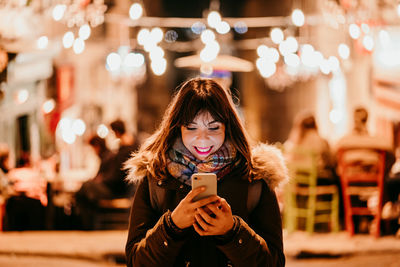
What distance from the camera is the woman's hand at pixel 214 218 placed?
2012 millimetres

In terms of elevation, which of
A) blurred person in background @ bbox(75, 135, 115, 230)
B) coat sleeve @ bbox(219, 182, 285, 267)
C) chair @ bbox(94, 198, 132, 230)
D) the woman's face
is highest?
the woman's face

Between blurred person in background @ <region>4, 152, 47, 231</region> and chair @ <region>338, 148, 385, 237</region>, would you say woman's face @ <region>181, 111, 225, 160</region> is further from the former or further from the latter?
blurred person in background @ <region>4, 152, 47, 231</region>

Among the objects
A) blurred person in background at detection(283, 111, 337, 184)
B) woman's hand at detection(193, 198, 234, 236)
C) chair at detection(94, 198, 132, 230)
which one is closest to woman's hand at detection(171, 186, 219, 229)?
woman's hand at detection(193, 198, 234, 236)

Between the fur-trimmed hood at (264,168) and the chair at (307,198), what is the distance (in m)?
6.38

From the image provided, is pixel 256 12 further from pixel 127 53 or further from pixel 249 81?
pixel 127 53

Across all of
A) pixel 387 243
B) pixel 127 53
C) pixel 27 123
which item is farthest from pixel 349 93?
pixel 27 123

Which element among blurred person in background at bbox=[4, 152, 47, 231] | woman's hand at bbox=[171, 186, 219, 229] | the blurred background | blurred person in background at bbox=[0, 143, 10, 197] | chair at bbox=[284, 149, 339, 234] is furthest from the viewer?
blurred person in background at bbox=[4, 152, 47, 231]

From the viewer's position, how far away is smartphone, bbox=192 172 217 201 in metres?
2.03

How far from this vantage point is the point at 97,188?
952 cm

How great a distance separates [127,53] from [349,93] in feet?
16.8

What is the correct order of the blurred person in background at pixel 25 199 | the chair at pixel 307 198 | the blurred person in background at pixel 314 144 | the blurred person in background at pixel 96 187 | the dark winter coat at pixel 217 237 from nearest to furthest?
1. the dark winter coat at pixel 217 237
2. the chair at pixel 307 198
3. the blurred person in background at pixel 314 144
4. the blurred person in background at pixel 96 187
5. the blurred person in background at pixel 25 199

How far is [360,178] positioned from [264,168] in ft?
22.2

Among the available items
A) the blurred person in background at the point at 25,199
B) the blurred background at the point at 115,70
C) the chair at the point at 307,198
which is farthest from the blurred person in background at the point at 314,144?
the blurred person in background at the point at 25,199

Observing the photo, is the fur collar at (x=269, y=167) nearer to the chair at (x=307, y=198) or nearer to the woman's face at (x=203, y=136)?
the woman's face at (x=203, y=136)
